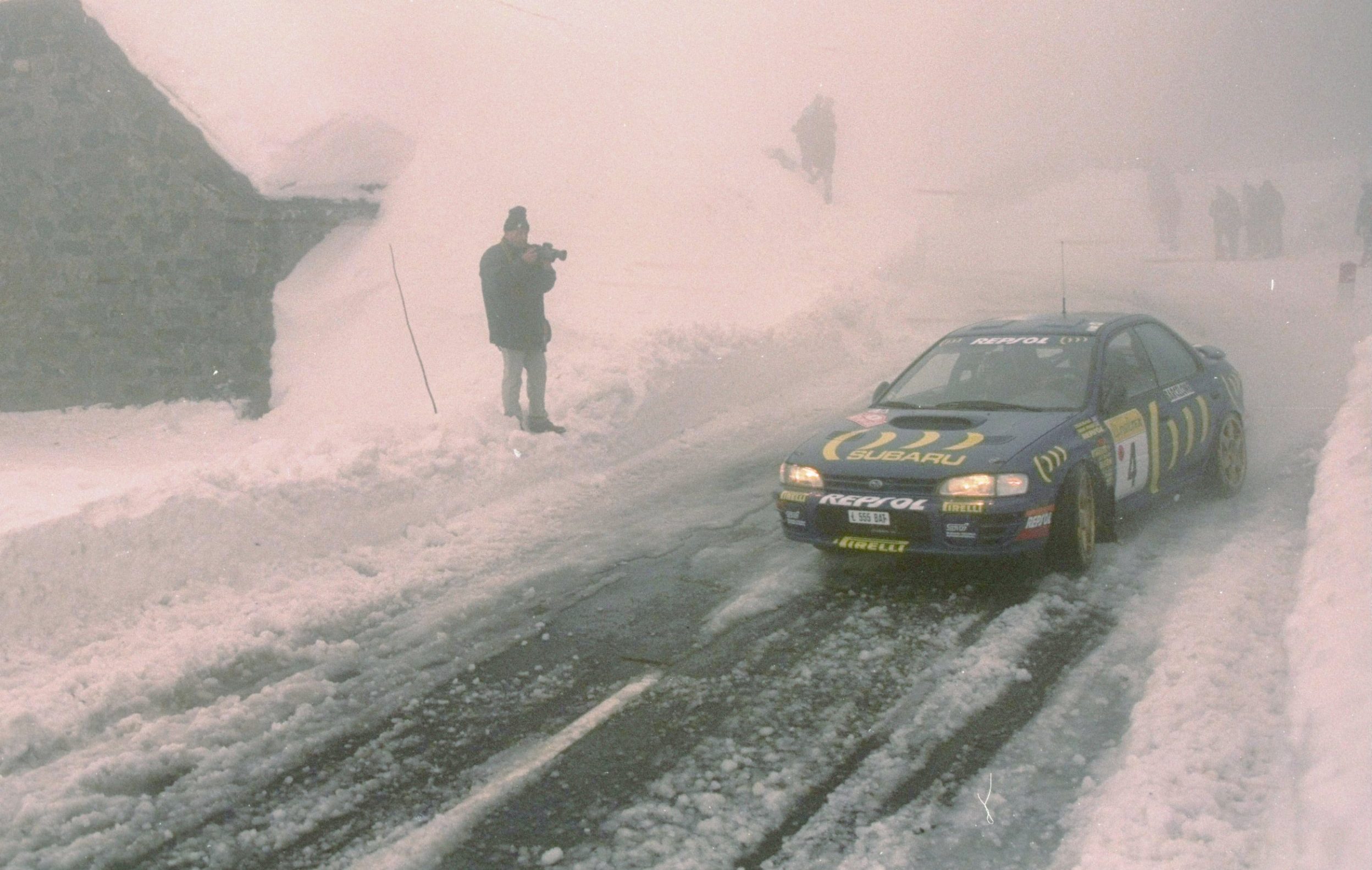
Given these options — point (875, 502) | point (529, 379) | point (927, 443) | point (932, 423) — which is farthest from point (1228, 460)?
point (529, 379)

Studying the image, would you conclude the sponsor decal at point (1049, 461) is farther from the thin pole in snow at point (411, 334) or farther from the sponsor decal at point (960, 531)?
the thin pole in snow at point (411, 334)

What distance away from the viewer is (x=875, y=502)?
594 centimetres

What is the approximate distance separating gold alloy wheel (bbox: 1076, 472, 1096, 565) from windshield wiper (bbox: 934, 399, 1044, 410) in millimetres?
587

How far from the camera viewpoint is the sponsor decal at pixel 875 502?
5.83 metres

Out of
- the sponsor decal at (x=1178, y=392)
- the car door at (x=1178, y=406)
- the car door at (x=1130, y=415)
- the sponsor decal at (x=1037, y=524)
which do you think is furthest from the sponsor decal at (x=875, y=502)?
the sponsor decal at (x=1178, y=392)

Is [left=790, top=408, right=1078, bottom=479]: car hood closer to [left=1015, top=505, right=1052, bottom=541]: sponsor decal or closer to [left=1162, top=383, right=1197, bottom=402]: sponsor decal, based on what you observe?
[left=1015, top=505, right=1052, bottom=541]: sponsor decal

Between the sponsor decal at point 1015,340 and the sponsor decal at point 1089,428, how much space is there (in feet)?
2.89

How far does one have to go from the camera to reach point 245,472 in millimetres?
7551

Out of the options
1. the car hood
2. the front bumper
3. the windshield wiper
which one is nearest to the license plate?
the front bumper

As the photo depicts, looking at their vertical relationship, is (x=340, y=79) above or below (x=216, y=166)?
above

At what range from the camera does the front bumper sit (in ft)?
18.8

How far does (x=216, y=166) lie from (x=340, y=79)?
295cm

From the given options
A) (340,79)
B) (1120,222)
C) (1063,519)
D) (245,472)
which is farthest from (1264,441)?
(1120,222)

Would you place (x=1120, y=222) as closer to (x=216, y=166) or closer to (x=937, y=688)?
(x=216, y=166)
